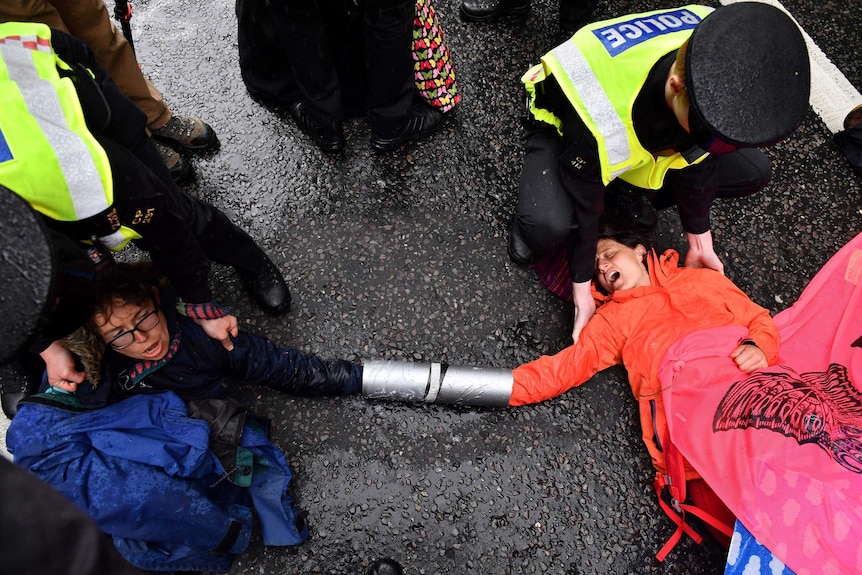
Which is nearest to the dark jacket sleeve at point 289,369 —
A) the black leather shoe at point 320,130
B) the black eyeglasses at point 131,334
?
the black eyeglasses at point 131,334

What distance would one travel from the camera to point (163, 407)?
1946mm

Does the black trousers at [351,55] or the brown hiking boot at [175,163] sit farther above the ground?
the black trousers at [351,55]

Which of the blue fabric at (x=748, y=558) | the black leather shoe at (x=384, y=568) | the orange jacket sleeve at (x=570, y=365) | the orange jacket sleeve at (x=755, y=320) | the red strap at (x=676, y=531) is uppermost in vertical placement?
the orange jacket sleeve at (x=755, y=320)

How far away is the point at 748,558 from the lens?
196 cm

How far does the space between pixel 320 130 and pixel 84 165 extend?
1.44m

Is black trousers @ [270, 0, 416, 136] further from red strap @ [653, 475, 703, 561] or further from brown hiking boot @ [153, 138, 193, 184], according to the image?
red strap @ [653, 475, 703, 561]

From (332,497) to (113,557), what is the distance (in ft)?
4.13

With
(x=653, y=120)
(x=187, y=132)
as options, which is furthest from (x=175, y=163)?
(x=653, y=120)

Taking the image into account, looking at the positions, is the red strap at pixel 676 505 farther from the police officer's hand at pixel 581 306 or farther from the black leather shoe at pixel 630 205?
the black leather shoe at pixel 630 205

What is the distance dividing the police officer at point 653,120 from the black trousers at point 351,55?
561 millimetres

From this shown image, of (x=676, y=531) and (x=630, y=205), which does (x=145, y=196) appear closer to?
(x=630, y=205)

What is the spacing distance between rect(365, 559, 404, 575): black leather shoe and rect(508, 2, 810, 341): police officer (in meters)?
1.14

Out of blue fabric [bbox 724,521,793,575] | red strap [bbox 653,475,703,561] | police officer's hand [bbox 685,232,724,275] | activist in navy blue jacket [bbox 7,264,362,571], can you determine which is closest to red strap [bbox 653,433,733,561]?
red strap [bbox 653,475,703,561]

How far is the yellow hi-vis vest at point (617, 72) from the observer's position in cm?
196
